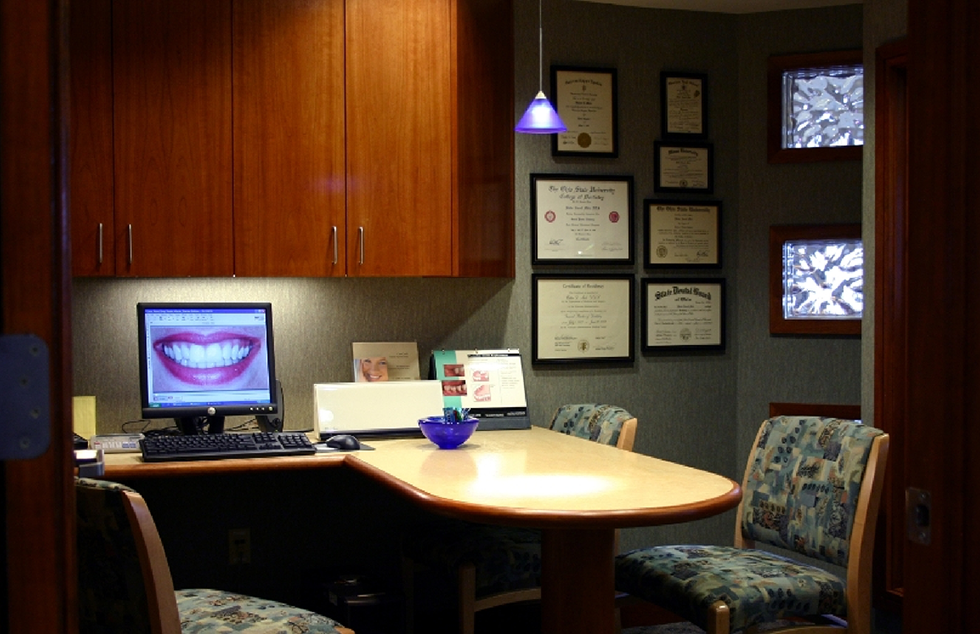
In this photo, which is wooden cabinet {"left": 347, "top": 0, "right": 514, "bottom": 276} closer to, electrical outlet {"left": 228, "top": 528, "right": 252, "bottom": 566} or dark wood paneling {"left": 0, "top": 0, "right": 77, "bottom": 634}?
electrical outlet {"left": 228, "top": 528, "right": 252, "bottom": 566}

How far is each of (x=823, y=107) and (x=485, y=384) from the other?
177 cm

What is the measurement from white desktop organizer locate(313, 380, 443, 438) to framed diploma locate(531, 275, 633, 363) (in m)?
0.63

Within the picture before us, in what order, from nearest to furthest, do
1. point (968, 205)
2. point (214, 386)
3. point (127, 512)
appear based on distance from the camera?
point (968, 205) < point (127, 512) < point (214, 386)

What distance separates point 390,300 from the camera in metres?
4.05

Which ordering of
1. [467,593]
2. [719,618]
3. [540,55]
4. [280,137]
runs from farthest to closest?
[540,55] < [280,137] < [467,593] < [719,618]

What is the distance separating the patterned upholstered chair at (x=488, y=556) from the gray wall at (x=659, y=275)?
2.25 ft

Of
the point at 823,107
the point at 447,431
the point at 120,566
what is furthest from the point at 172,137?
the point at 823,107

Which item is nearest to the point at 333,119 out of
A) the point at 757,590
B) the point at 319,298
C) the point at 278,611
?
the point at 319,298

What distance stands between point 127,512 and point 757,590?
159 centimetres

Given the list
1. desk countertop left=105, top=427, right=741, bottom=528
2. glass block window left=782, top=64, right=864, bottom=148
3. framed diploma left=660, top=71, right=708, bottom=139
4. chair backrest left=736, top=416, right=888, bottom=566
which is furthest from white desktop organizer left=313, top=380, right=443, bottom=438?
glass block window left=782, top=64, right=864, bottom=148

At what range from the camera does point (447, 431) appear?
131 inches

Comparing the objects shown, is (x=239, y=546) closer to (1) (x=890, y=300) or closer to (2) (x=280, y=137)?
(2) (x=280, y=137)

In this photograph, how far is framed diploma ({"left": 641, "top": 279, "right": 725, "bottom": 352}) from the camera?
14.2ft

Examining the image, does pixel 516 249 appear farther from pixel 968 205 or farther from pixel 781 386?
pixel 968 205
